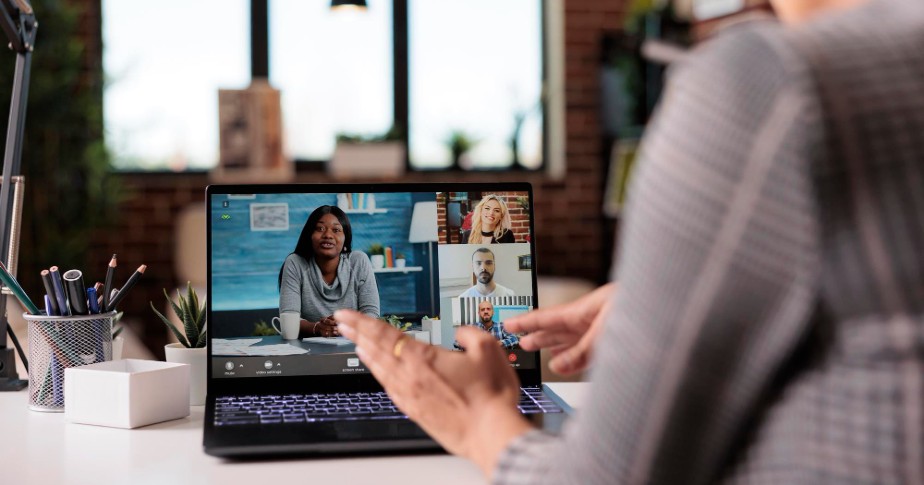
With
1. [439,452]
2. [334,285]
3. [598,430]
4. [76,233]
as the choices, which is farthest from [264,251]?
[76,233]

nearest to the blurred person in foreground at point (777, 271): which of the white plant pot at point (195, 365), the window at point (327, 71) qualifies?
the white plant pot at point (195, 365)

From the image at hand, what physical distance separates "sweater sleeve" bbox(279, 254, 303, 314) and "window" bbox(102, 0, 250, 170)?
3.44 metres

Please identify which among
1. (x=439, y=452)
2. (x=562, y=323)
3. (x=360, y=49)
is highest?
(x=360, y=49)

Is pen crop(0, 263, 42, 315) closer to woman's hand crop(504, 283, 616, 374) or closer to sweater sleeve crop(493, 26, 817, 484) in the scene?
woman's hand crop(504, 283, 616, 374)

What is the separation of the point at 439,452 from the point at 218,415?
0.25 m

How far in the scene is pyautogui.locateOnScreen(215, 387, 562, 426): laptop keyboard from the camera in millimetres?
931

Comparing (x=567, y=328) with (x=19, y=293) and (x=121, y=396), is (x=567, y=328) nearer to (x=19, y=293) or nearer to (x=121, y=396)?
(x=121, y=396)

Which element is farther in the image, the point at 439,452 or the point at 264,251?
the point at 264,251

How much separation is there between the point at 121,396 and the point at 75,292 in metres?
0.16

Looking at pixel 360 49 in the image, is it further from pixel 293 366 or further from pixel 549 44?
pixel 293 366

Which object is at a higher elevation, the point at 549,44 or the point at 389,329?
the point at 549,44

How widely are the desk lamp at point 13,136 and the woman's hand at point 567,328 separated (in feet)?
2.33

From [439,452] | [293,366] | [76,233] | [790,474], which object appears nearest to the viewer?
[790,474]

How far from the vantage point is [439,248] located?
1.11 metres
